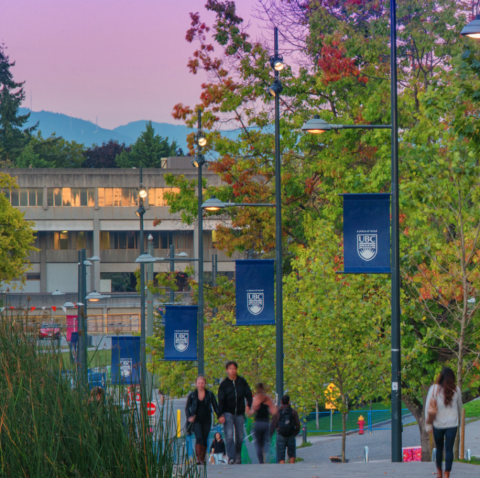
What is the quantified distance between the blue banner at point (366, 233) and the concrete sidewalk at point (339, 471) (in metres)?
3.37

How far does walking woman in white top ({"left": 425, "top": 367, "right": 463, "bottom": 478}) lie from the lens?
10258 mm

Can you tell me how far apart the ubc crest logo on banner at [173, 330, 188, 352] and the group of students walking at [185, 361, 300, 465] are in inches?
369

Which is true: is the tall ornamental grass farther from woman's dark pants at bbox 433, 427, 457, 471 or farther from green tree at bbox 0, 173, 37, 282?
green tree at bbox 0, 173, 37, 282

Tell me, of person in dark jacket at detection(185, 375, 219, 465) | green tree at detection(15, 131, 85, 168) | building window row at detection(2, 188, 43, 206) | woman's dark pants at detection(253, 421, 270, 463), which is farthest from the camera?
green tree at detection(15, 131, 85, 168)

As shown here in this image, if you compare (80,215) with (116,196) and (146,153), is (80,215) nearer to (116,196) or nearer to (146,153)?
(116,196)

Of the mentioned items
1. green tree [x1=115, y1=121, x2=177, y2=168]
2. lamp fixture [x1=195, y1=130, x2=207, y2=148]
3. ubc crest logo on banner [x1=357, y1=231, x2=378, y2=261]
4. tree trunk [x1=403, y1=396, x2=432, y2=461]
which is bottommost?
tree trunk [x1=403, y1=396, x2=432, y2=461]

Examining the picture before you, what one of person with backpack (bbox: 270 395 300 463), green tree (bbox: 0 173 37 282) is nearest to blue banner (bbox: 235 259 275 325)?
person with backpack (bbox: 270 395 300 463)

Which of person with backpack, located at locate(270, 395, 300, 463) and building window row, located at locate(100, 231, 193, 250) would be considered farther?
building window row, located at locate(100, 231, 193, 250)

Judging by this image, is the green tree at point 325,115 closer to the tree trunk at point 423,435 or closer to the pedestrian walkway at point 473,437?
the tree trunk at point 423,435

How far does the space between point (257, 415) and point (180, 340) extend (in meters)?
9.95

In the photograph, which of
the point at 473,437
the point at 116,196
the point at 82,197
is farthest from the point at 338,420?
the point at 82,197

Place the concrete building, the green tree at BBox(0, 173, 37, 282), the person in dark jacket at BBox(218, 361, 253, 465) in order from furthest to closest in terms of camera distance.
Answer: the concrete building < the green tree at BBox(0, 173, 37, 282) < the person in dark jacket at BBox(218, 361, 253, 465)

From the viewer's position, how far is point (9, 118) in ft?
392

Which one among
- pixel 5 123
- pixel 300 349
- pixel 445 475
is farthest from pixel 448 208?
pixel 5 123
